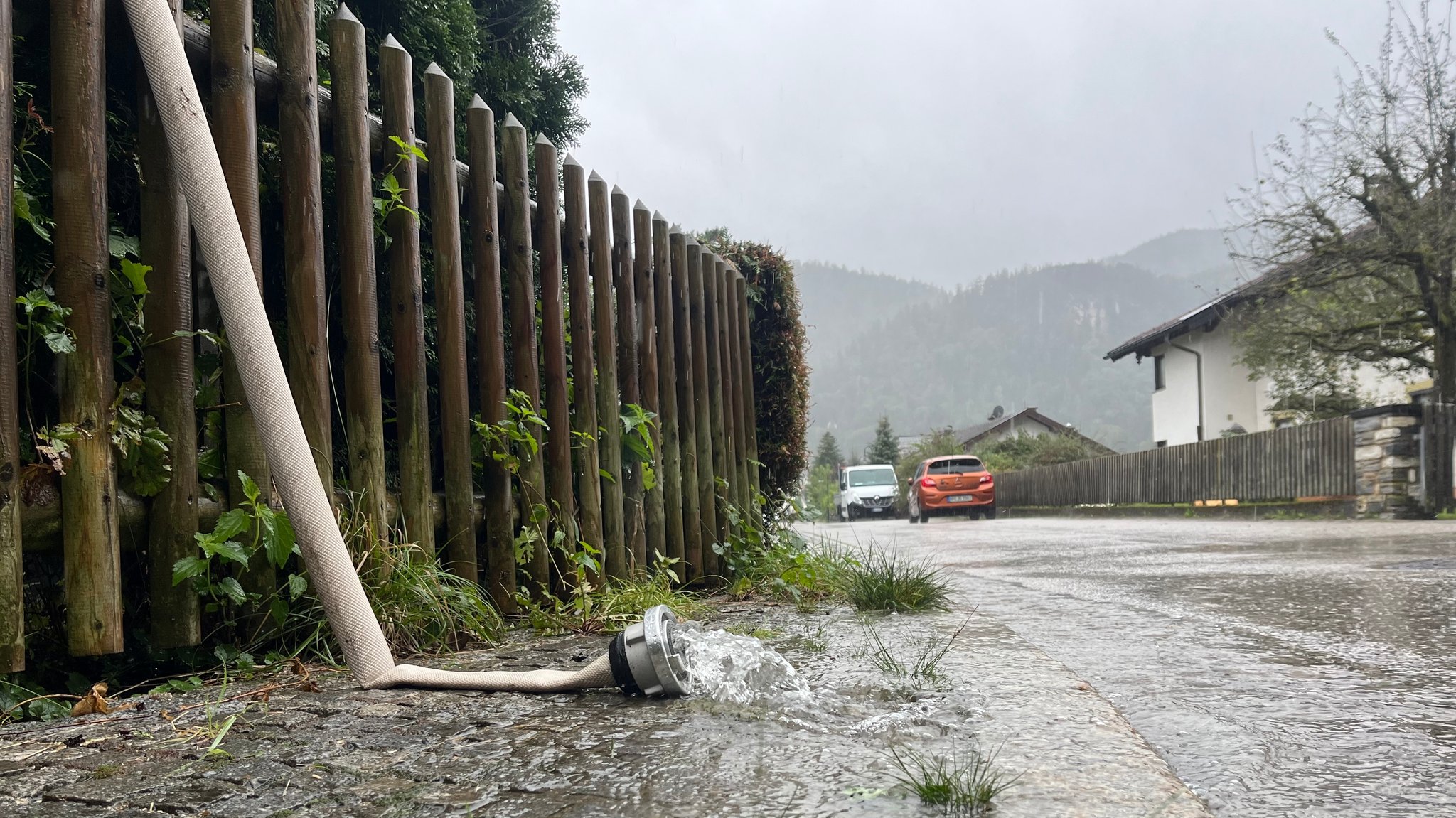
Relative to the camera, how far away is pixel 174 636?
93.0 inches

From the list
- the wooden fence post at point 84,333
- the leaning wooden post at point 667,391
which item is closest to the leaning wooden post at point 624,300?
the leaning wooden post at point 667,391

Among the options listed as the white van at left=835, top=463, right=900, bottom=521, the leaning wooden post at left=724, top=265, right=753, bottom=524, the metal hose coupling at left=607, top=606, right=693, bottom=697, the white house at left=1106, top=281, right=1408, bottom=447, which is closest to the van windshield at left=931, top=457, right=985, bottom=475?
the white house at left=1106, top=281, right=1408, bottom=447

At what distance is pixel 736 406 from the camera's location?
597cm

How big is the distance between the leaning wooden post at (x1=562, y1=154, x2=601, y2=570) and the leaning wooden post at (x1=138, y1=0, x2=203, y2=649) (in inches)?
67.5

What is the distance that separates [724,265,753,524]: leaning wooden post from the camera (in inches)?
230

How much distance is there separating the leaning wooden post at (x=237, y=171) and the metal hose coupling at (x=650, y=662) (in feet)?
3.40

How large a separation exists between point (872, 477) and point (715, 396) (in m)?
37.2

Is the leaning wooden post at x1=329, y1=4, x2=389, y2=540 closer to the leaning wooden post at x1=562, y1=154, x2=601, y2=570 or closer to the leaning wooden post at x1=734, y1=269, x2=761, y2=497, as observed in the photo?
the leaning wooden post at x1=562, y1=154, x2=601, y2=570

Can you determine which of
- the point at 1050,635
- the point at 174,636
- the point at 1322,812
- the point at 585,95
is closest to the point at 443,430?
the point at 174,636

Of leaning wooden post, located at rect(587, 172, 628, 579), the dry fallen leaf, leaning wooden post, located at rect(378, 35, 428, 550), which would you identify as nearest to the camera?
the dry fallen leaf

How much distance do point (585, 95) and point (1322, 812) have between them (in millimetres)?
6321

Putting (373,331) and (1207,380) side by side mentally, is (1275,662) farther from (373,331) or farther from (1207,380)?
(1207,380)

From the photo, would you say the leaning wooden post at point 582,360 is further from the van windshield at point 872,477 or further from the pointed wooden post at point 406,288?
the van windshield at point 872,477

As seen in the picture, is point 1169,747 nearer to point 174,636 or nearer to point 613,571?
point 174,636
